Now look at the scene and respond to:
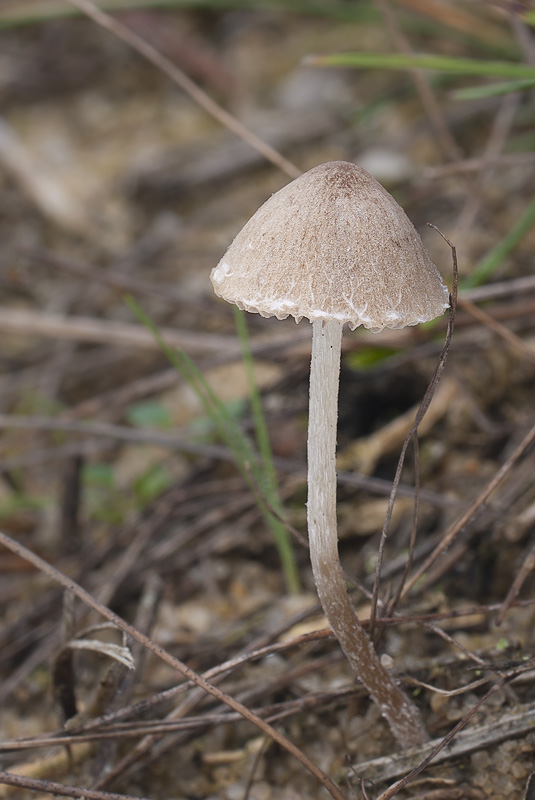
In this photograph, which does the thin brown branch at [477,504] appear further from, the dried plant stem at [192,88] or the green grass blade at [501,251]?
the dried plant stem at [192,88]

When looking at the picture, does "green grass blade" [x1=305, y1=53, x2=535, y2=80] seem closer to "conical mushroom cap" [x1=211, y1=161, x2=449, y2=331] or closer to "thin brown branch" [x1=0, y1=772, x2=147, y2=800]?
"conical mushroom cap" [x1=211, y1=161, x2=449, y2=331]

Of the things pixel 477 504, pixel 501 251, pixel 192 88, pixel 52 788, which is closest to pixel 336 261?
pixel 477 504

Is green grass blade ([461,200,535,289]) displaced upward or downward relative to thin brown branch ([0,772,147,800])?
upward

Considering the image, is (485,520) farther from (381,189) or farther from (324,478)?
(381,189)

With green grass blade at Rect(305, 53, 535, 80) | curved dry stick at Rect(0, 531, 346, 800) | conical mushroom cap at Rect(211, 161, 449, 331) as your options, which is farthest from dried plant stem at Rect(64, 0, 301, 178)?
curved dry stick at Rect(0, 531, 346, 800)

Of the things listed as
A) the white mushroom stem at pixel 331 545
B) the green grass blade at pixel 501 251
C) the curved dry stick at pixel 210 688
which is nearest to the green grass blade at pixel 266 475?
the white mushroom stem at pixel 331 545

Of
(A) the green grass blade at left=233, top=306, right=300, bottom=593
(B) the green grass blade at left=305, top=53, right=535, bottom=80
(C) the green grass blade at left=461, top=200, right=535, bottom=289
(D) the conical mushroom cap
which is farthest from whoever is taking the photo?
(C) the green grass blade at left=461, top=200, right=535, bottom=289
